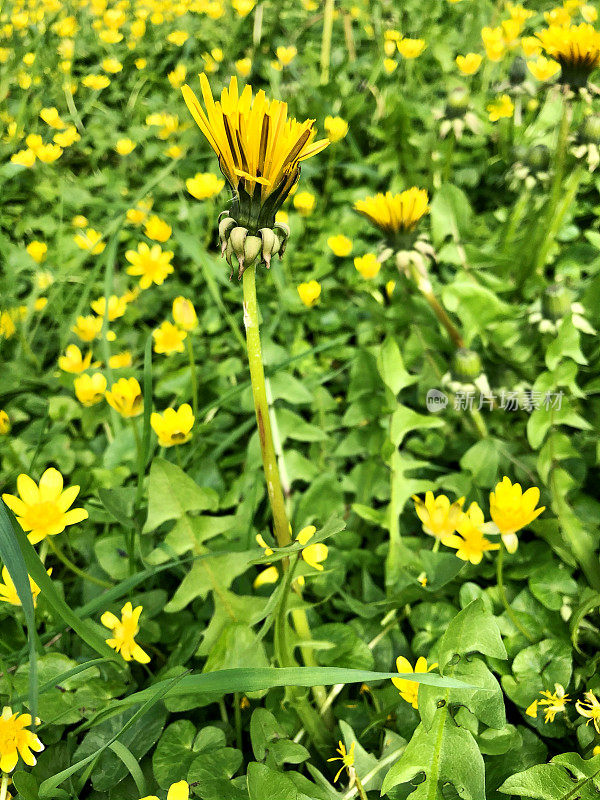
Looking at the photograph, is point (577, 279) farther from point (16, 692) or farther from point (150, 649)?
point (16, 692)

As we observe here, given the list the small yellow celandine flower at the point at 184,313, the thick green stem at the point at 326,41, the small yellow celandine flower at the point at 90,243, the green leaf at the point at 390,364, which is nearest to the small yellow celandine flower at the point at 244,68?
the thick green stem at the point at 326,41

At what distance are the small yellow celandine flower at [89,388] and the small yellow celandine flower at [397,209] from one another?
0.89 metres

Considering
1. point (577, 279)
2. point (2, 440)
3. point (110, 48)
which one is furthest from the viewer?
point (110, 48)

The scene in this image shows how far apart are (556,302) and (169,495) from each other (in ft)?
3.67

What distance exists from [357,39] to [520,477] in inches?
118

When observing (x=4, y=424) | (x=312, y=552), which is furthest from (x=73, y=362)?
(x=312, y=552)

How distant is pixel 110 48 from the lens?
383 centimetres

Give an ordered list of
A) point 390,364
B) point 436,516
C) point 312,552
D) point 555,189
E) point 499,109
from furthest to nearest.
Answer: point 499,109, point 555,189, point 390,364, point 436,516, point 312,552

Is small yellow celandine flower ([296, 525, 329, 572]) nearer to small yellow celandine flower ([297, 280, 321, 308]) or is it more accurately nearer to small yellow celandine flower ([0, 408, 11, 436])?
small yellow celandine flower ([297, 280, 321, 308])

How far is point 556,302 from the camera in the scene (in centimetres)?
149

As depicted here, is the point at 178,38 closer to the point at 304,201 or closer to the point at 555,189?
the point at 304,201

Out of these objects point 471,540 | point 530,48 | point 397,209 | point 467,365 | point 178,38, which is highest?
point 178,38

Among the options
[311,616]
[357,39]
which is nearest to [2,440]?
[311,616]

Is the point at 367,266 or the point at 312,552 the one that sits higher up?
the point at 367,266
